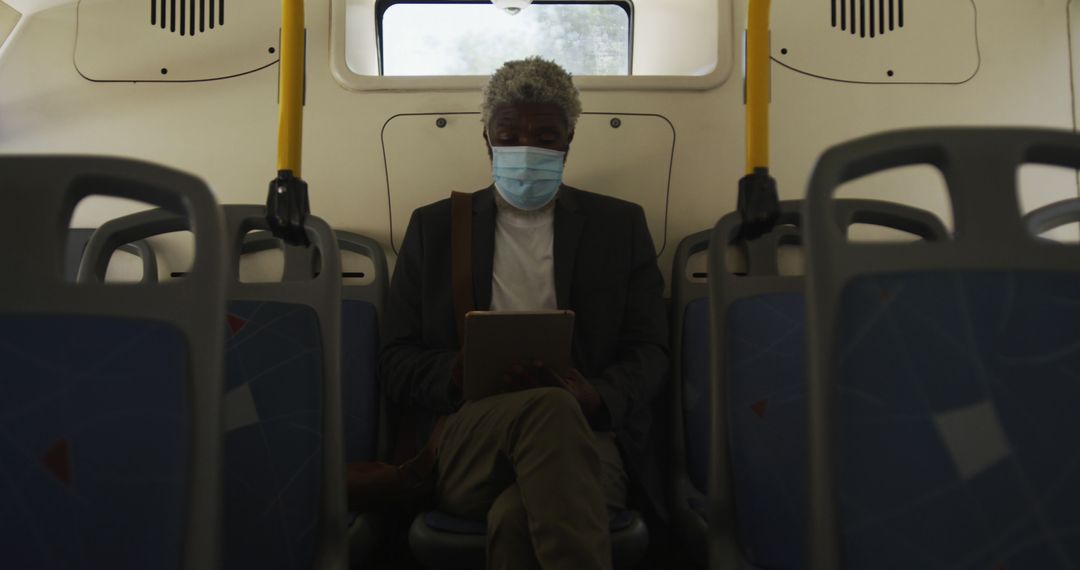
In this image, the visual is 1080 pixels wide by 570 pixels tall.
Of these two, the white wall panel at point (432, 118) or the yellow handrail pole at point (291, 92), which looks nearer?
the yellow handrail pole at point (291, 92)

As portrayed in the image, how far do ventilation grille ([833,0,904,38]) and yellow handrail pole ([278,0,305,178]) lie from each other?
6.11 ft

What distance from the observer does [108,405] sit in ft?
3.22

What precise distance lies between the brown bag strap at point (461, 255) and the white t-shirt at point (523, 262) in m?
0.09

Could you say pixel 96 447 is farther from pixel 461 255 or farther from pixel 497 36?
pixel 497 36

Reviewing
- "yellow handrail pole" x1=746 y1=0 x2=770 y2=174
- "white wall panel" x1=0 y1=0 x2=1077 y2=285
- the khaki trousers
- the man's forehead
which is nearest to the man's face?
the man's forehead

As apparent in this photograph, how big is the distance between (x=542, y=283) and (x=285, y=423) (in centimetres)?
103

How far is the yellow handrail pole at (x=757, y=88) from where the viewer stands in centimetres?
162

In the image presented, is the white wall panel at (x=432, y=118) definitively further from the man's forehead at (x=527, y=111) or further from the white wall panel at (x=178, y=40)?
the man's forehead at (x=527, y=111)

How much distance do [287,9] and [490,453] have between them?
3.50 ft

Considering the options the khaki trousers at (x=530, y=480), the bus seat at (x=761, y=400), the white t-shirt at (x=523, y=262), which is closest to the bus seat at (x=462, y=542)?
the khaki trousers at (x=530, y=480)

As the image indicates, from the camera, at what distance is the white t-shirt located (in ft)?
7.50

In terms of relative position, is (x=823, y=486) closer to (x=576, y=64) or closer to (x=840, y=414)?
(x=840, y=414)

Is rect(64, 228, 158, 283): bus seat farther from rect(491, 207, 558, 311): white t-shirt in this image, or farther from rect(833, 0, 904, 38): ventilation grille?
rect(833, 0, 904, 38): ventilation grille

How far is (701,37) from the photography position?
2787 millimetres
